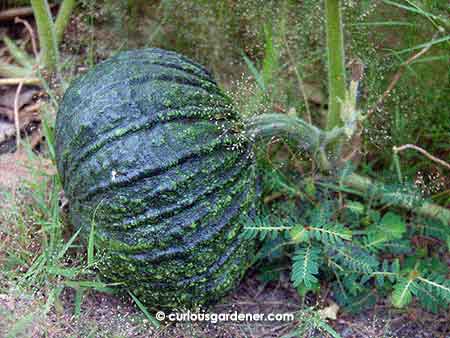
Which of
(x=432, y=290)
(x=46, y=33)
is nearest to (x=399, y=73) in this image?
(x=432, y=290)

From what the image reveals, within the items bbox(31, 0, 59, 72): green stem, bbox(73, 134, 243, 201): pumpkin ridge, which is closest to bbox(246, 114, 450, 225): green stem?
bbox(73, 134, 243, 201): pumpkin ridge

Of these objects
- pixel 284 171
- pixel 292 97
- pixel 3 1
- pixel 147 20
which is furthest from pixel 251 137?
pixel 3 1

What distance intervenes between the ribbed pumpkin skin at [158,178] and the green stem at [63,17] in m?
0.75

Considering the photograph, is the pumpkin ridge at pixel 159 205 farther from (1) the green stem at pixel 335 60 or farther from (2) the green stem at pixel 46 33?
(2) the green stem at pixel 46 33

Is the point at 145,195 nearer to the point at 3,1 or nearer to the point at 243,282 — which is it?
the point at 243,282

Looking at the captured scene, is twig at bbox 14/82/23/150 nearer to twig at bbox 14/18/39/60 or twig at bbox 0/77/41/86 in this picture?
twig at bbox 0/77/41/86

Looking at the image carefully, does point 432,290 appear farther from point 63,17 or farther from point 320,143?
point 63,17

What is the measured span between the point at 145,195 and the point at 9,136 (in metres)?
1.03

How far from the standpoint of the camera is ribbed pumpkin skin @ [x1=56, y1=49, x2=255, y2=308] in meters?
1.75

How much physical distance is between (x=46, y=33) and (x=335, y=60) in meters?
1.17

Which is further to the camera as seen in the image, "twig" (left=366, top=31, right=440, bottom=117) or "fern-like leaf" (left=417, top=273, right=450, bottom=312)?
"twig" (left=366, top=31, right=440, bottom=117)

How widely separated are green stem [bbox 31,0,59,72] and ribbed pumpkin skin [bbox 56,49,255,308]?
59 cm

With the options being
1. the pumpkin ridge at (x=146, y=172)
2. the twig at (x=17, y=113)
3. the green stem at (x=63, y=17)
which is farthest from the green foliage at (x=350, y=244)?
the green stem at (x=63, y=17)

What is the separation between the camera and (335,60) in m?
1.97
